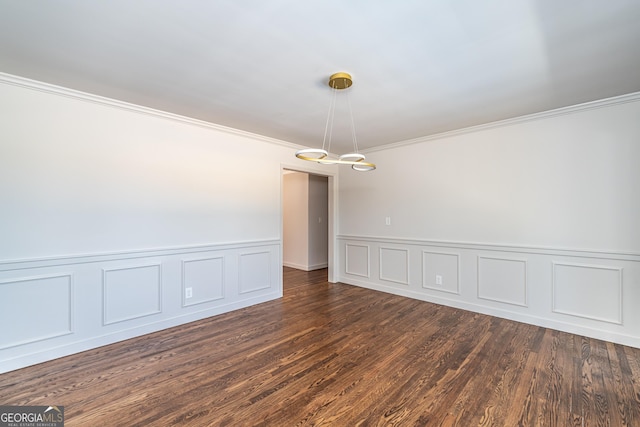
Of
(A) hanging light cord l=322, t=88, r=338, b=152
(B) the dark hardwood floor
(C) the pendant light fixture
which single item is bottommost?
(B) the dark hardwood floor

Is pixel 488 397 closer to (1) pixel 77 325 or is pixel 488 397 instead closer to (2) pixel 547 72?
(2) pixel 547 72

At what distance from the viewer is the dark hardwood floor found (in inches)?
71.8

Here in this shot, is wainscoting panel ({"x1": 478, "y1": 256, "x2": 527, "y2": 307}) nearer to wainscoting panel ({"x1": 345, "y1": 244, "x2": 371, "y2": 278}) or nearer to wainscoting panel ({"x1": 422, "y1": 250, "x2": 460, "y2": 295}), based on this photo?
wainscoting panel ({"x1": 422, "y1": 250, "x2": 460, "y2": 295})

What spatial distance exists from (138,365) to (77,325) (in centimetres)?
78

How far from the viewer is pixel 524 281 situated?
11.1ft

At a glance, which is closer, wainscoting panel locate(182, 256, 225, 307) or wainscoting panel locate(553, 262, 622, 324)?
wainscoting panel locate(553, 262, 622, 324)

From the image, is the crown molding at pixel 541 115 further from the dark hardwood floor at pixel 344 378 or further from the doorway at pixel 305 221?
the doorway at pixel 305 221

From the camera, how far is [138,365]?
2432 millimetres

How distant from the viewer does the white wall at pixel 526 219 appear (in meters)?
2.83

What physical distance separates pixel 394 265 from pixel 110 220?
12.6 ft

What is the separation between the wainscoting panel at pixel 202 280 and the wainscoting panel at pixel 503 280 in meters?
3.41

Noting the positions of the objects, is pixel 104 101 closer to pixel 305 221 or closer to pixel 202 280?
pixel 202 280

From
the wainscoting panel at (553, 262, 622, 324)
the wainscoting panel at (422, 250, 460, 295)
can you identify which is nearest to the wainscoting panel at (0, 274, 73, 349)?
the wainscoting panel at (422, 250, 460, 295)

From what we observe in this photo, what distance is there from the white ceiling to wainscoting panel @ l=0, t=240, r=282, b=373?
1.66m
